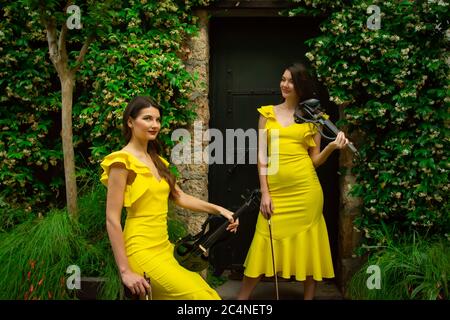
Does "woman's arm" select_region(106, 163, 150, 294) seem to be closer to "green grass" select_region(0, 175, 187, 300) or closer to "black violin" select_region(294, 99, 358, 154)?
"green grass" select_region(0, 175, 187, 300)

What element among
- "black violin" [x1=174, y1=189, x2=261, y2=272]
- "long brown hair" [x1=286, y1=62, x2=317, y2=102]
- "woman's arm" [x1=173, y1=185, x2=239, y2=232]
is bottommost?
"black violin" [x1=174, y1=189, x2=261, y2=272]

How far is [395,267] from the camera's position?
3.68 meters

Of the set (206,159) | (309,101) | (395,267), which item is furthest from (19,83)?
(395,267)

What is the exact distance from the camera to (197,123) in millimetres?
4621

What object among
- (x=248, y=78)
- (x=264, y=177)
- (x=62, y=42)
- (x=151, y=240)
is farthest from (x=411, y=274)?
(x=62, y=42)

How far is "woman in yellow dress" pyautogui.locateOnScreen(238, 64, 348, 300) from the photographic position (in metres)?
4.03

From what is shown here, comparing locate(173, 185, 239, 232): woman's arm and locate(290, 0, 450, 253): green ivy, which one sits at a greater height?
locate(290, 0, 450, 253): green ivy

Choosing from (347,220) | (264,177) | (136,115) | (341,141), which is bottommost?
(347,220)

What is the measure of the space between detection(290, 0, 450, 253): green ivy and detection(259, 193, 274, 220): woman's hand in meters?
0.81

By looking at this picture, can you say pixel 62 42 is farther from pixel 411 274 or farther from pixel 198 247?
pixel 411 274

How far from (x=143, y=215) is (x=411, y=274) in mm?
2039

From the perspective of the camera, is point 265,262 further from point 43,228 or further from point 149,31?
point 149,31

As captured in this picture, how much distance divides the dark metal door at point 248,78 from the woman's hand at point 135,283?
2.20m

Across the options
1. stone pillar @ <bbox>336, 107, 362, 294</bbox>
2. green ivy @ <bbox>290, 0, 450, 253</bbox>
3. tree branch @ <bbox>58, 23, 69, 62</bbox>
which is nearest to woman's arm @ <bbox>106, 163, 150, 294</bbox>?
tree branch @ <bbox>58, 23, 69, 62</bbox>
